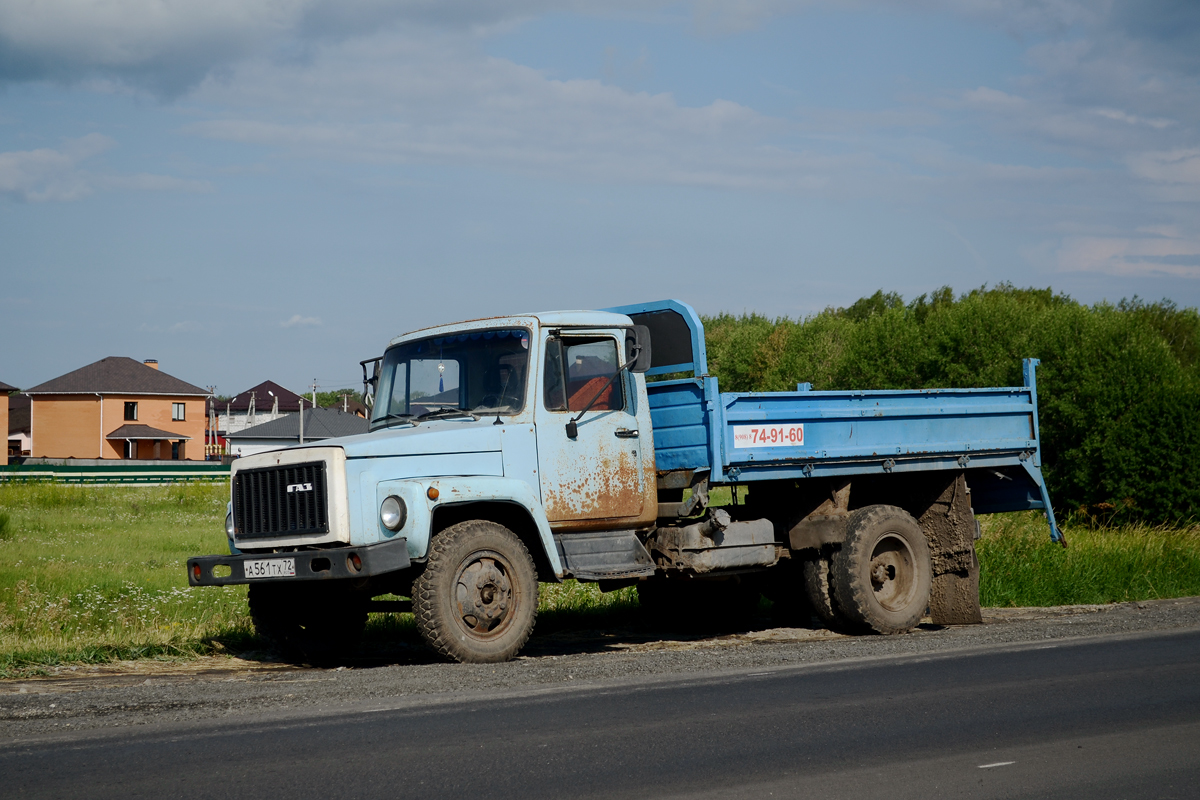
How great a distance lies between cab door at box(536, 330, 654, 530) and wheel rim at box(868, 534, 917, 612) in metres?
2.84

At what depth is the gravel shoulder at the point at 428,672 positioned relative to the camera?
6.88 metres

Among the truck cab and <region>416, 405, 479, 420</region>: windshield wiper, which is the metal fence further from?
<region>416, 405, 479, 420</region>: windshield wiper

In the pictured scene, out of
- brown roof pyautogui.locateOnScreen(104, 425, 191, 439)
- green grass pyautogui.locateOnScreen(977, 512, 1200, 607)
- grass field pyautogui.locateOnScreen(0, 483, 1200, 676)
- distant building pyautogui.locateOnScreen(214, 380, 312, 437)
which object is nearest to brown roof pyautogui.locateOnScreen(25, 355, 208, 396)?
brown roof pyautogui.locateOnScreen(104, 425, 191, 439)

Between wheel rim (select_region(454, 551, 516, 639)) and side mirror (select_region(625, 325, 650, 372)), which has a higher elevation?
side mirror (select_region(625, 325, 650, 372))

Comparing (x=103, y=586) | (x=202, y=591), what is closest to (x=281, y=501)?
(x=202, y=591)

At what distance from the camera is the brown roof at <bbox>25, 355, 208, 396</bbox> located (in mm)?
83375

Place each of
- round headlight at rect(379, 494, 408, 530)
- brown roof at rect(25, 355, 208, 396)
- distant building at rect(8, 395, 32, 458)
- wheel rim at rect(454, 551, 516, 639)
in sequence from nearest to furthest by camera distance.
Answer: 1. round headlight at rect(379, 494, 408, 530)
2. wheel rim at rect(454, 551, 516, 639)
3. brown roof at rect(25, 355, 208, 396)
4. distant building at rect(8, 395, 32, 458)

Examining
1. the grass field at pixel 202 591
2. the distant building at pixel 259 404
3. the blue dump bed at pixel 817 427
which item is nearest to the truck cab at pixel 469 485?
the blue dump bed at pixel 817 427

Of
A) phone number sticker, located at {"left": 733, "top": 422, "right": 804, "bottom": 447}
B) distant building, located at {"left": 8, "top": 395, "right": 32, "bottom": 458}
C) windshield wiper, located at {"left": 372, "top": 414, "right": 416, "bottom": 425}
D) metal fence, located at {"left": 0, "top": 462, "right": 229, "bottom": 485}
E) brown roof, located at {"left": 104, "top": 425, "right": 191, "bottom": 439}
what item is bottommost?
phone number sticker, located at {"left": 733, "top": 422, "right": 804, "bottom": 447}

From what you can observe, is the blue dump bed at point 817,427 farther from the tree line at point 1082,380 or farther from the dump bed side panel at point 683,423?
the tree line at point 1082,380

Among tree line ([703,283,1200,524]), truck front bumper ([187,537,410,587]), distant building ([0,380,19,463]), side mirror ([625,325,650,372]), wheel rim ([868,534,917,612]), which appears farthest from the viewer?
distant building ([0,380,19,463])

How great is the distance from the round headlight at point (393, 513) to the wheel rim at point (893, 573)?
517 cm

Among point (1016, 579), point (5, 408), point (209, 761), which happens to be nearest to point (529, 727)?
point (209, 761)

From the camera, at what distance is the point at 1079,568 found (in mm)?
15875
